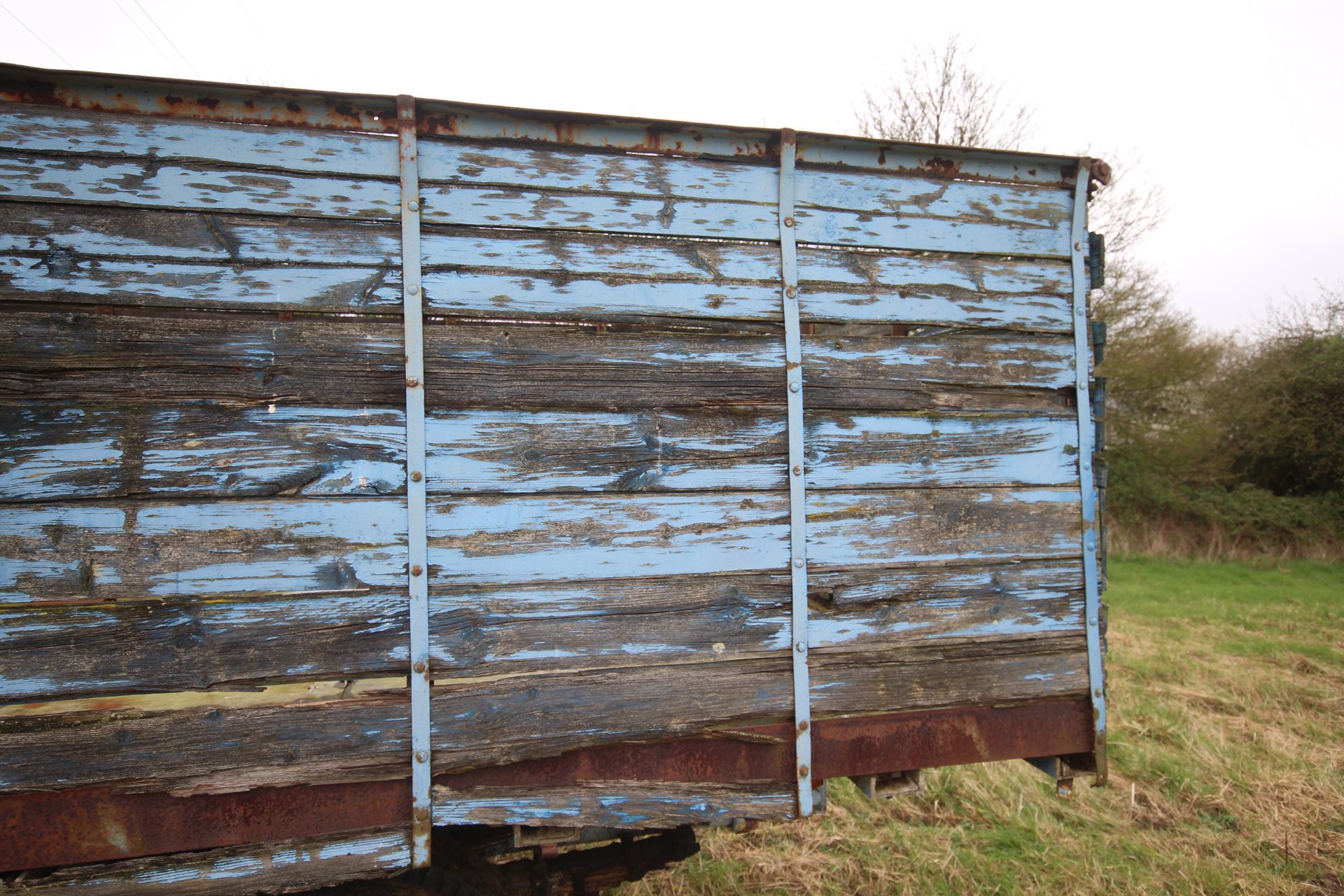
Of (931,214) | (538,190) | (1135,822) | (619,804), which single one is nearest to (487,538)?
(619,804)

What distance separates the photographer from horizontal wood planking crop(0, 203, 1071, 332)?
1.81 m

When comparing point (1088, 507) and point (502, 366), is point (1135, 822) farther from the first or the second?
point (502, 366)

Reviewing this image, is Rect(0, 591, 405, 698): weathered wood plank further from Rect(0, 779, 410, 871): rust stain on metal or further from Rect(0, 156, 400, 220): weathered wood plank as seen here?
Rect(0, 156, 400, 220): weathered wood plank

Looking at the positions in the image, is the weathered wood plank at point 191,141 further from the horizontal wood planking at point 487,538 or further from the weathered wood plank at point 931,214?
the weathered wood plank at point 931,214

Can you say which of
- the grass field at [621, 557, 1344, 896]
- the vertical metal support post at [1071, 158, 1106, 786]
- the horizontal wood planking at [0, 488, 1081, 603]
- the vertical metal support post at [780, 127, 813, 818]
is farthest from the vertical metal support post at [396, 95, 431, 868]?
the grass field at [621, 557, 1344, 896]

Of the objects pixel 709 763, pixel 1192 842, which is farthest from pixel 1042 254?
pixel 1192 842

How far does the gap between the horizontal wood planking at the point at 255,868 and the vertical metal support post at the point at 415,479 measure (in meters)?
0.10

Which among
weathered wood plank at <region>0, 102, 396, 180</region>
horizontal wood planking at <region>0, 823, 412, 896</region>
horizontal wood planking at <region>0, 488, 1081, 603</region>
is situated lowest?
horizontal wood planking at <region>0, 823, 412, 896</region>

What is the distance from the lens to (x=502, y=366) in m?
1.97

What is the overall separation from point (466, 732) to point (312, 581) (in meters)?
0.55

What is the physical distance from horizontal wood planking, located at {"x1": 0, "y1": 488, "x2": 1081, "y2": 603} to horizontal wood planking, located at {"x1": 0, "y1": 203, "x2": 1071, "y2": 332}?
20.3 inches

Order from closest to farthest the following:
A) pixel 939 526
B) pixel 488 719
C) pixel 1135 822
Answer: pixel 488 719 → pixel 939 526 → pixel 1135 822

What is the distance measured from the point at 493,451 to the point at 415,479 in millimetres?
207

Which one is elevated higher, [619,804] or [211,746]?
[211,746]
